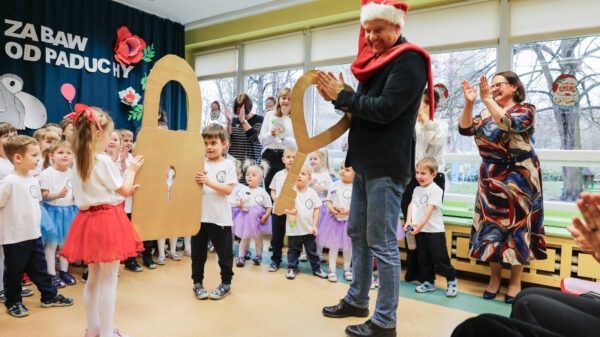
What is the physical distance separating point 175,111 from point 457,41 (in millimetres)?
4089

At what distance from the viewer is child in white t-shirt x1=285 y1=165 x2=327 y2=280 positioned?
3.09 metres

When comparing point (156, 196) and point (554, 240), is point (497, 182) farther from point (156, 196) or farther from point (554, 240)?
point (156, 196)

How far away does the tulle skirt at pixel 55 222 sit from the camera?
267 cm

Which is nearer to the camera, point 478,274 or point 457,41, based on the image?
point 478,274

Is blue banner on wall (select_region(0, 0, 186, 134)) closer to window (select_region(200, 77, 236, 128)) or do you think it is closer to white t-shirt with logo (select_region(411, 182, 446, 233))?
window (select_region(200, 77, 236, 128))

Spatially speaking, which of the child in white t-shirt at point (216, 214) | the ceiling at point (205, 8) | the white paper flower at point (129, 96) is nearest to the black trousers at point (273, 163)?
the child in white t-shirt at point (216, 214)

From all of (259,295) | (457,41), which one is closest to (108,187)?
(259,295)

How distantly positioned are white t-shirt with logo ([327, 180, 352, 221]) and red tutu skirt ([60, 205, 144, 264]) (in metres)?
1.72

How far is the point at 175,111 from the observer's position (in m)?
5.90

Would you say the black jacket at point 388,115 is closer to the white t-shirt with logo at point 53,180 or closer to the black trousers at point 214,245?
the black trousers at point 214,245

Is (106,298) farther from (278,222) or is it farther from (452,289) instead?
(452,289)

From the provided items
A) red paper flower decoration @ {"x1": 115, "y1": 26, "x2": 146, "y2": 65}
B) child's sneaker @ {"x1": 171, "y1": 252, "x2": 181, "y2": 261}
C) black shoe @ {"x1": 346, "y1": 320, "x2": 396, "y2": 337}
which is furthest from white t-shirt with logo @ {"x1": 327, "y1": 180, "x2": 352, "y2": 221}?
red paper flower decoration @ {"x1": 115, "y1": 26, "x2": 146, "y2": 65}

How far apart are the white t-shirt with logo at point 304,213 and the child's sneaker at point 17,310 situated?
5.86 ft

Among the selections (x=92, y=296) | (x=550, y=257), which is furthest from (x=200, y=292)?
(x=550, y=257)
